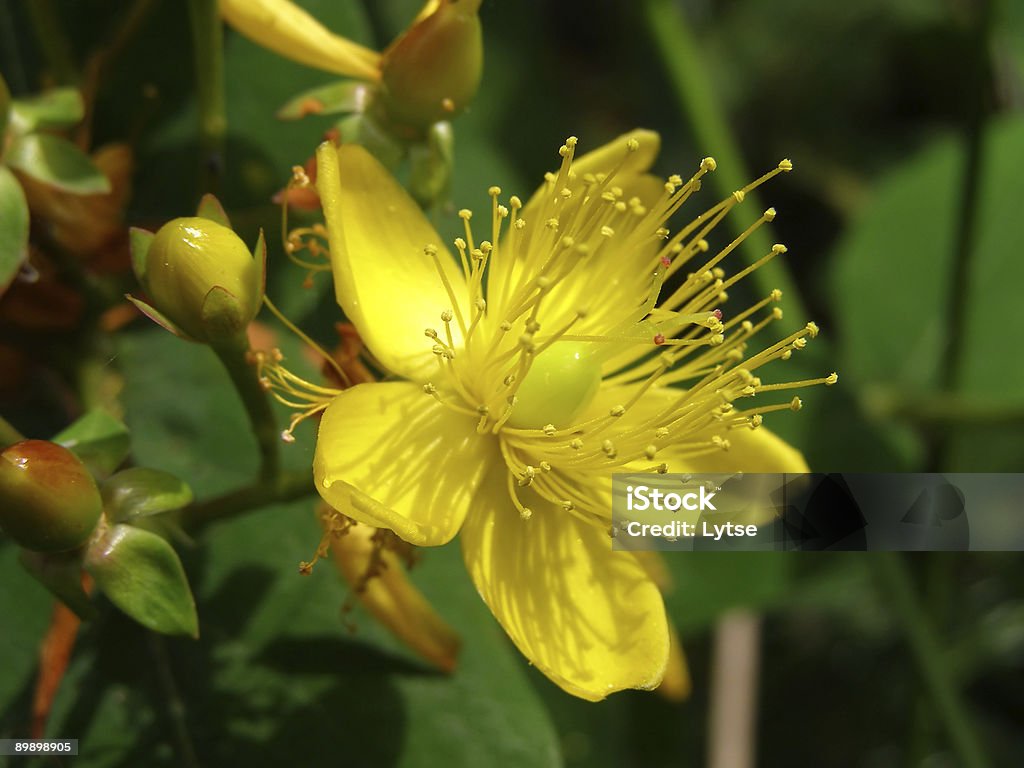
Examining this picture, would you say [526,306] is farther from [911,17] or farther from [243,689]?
[911,17]

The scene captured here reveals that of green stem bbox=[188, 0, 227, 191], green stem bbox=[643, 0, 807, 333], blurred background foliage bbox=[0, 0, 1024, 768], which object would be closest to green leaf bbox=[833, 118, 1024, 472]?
blurred background foliage bbox=[0, 0, 1024, 768]

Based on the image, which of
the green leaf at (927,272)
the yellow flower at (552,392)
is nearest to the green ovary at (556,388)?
the yellow flower at (552,392)

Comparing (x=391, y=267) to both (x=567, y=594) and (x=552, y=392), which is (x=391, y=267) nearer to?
(x=552, y=392)

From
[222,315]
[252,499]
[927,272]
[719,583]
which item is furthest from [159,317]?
[927,272]

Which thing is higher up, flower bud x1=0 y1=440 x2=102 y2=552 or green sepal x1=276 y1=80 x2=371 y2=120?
green sepal x1=276 y1=80 x2=371 y2=120

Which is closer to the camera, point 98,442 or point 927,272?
point 98,442

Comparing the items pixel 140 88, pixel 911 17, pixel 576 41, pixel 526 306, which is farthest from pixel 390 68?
pixel 911 17

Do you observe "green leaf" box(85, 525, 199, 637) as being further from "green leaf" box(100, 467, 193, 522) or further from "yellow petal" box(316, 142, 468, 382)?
"yellow petal" box(316, 142, 468, 382)
